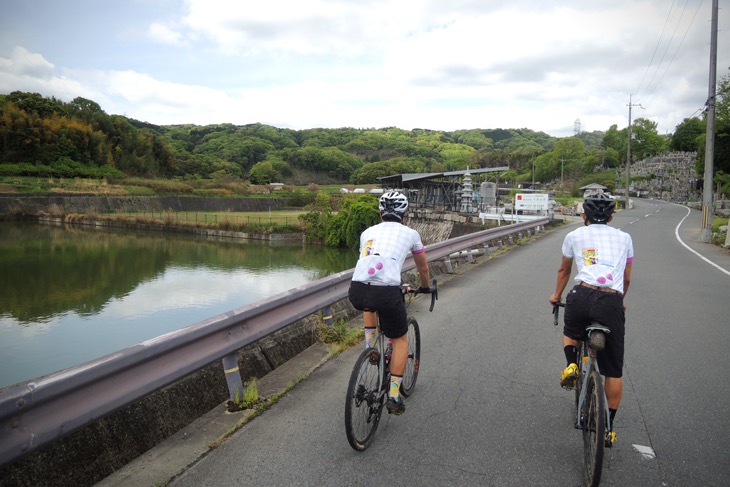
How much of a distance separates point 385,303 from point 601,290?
58.4 inches

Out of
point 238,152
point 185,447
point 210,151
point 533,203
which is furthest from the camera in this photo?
point 210,151

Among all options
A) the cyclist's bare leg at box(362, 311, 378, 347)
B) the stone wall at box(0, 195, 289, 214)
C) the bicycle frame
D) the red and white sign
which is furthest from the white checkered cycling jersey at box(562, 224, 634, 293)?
the stone wall at box(0, 195, 289, 214)

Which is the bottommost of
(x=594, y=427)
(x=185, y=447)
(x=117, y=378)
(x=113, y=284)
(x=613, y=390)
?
(x=113, y=284)

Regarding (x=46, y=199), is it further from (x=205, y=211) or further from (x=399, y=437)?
(x=399, y=437)

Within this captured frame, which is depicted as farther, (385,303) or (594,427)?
(385,303)

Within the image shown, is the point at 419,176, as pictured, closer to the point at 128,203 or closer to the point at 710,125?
the point at 710,125

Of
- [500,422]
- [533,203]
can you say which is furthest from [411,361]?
[533,203]

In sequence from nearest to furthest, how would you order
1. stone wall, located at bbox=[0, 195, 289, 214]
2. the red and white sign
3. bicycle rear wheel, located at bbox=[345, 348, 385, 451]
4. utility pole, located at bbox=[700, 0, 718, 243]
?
bicycle rear wheel, located at bbox=[345, 348, 385, 451], utility pole, located at bbox=[700, 0, 718, 243], the red and white sign, stone wall, located at bbox=[0, 195, 289, 214]

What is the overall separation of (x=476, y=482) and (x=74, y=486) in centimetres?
242

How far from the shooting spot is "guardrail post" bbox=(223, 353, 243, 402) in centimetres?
413

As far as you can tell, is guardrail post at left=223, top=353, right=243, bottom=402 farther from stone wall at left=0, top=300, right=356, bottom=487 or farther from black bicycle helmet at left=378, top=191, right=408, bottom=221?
black bicycle helmet at left=378, top=191, right=408, bottom=221

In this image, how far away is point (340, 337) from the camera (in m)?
6.06

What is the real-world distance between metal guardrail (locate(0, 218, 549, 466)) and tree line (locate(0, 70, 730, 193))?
3975 centimetres

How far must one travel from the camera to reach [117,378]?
298cm
